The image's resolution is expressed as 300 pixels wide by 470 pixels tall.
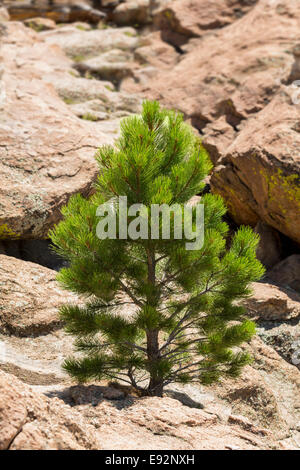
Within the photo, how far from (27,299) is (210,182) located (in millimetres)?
6149

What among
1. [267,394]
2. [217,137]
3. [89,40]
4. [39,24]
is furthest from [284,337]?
[39,24]

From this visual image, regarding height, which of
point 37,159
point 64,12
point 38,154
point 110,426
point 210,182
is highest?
point 64,12

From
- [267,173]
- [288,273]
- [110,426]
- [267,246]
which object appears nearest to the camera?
[110,426]

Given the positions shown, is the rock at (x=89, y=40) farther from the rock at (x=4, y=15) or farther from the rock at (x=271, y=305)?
the rock at (x=271, y=305)

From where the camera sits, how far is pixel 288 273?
38.4ft

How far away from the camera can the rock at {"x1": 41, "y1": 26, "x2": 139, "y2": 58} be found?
67.2ft

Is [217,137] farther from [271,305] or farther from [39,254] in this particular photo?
[39,254]

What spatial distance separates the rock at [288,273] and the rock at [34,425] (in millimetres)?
7846

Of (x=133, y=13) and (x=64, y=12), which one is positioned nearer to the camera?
(x=133, y=13)

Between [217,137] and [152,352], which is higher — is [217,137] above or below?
above

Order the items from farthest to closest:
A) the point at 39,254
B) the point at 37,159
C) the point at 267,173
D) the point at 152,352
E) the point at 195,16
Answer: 1. the point at 195,16
2. the point at 267,173
3. the point at 39,254
4. the point at 37,159
5. the point at 152,352

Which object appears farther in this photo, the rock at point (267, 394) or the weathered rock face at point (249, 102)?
the weathered rock face at point (249, 102)

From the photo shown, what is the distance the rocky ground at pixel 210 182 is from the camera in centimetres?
568

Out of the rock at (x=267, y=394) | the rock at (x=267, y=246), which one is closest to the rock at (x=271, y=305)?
the rock at (x=267, y=394)
